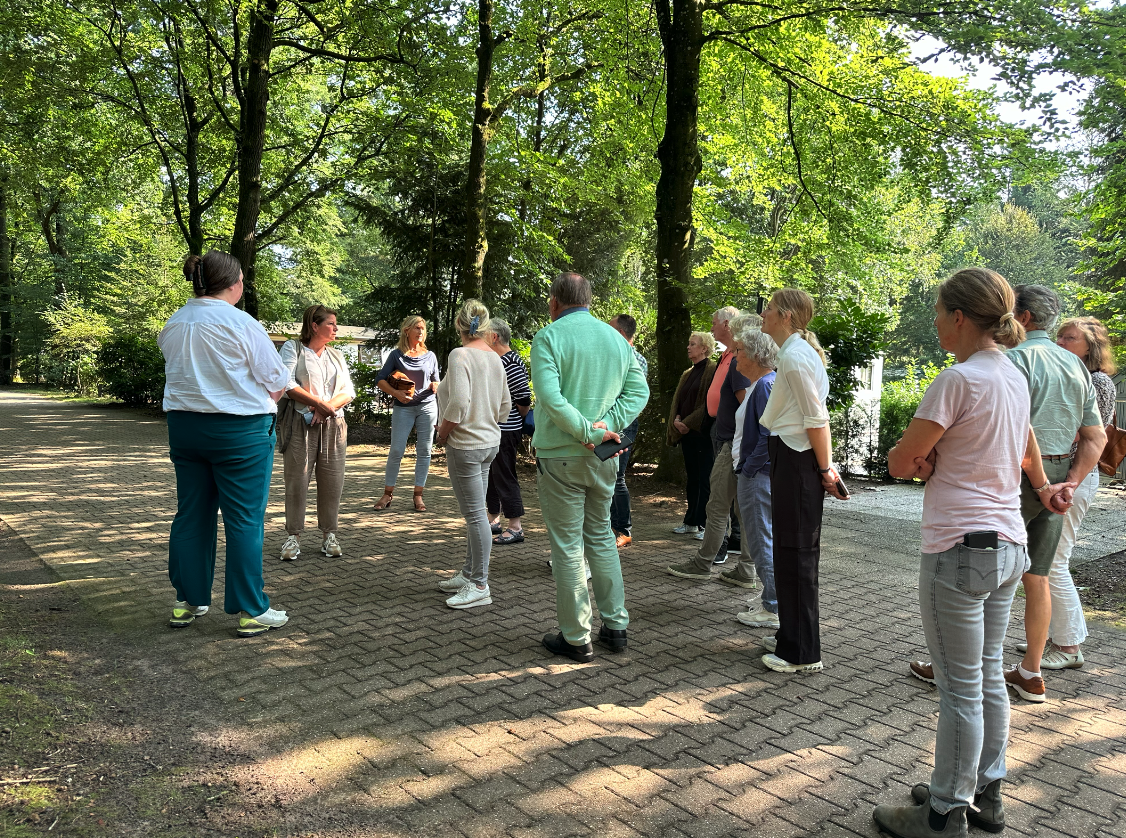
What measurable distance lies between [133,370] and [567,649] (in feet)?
75.3

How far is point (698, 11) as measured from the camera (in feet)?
35.1

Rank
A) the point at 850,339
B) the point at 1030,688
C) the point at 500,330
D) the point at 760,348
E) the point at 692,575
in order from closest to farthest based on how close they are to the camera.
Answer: the point at 1030,688
the point at 760,348
the point at 500,330
the point at 692,575
the point at 850,339

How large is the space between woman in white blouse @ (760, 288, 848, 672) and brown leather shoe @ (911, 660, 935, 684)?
526mm

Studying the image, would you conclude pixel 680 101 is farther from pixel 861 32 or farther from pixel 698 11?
pixel 861 32

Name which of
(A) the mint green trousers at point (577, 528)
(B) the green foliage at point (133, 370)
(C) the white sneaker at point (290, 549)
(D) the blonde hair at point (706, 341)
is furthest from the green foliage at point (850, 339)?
(B) the green foliage at point (133, 370)

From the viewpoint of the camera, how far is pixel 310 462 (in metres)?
7.04

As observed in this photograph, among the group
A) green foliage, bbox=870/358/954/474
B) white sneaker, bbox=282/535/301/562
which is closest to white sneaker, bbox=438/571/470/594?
white sneaker, bbox=282/535/301/562

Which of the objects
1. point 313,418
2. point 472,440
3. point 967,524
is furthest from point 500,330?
point 967,524

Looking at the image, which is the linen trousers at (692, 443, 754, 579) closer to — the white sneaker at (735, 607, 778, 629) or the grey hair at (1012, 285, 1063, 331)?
the white sneaker at (735, 607, 778, 629)

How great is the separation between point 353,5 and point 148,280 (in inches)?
856

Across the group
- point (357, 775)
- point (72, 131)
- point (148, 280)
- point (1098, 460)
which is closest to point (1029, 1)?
point (1098, 460)

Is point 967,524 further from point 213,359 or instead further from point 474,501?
point 213,359

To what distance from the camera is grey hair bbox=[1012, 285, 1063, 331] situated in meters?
4.54

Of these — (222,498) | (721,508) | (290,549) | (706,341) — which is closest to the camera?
(222,498)
